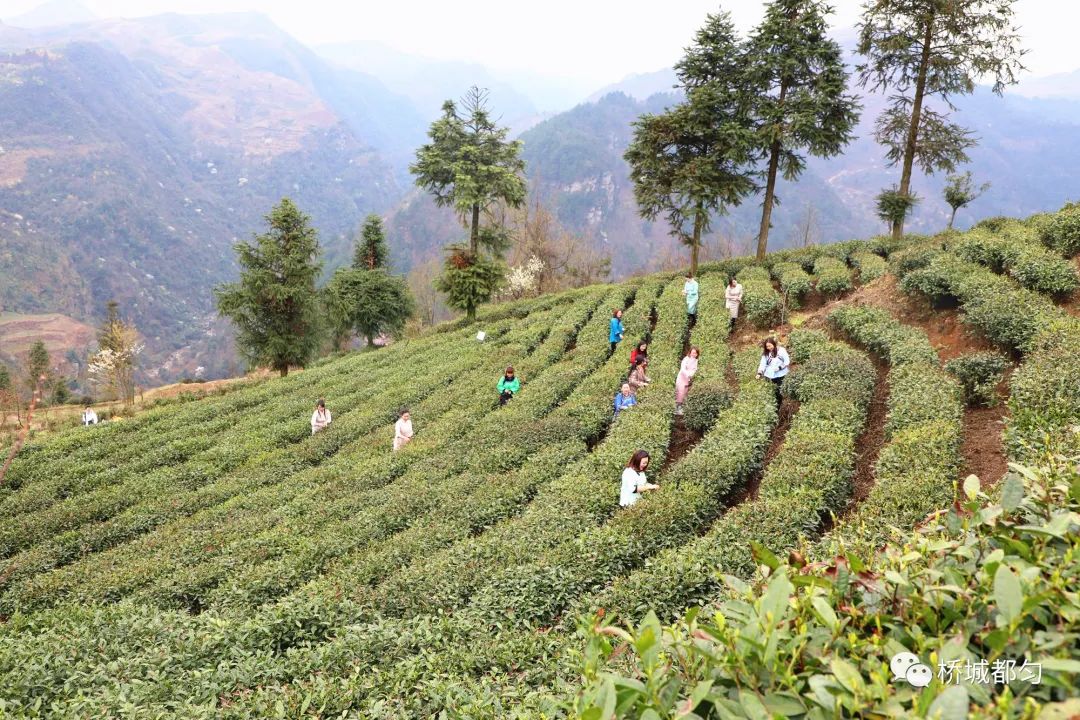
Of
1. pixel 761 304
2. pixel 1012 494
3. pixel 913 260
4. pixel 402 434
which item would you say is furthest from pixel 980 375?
pixel 402 434

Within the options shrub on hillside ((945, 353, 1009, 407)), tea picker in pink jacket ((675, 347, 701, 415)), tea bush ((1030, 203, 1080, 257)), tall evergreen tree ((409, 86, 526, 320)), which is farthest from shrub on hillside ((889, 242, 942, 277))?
tall evergreen tree ((409, 86, 526, 320))

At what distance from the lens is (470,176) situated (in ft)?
98.5

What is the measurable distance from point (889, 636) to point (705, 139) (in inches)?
1075

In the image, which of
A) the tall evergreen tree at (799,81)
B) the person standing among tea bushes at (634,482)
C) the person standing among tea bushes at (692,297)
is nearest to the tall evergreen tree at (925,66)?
the tall evergreen tree at (799,81)

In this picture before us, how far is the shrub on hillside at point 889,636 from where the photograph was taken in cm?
193

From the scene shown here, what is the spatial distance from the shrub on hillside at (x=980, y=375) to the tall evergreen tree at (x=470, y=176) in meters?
23.9

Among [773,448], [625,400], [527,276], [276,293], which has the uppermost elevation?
[527,276]

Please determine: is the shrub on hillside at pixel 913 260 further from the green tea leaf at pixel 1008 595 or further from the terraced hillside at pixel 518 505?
the green tea leaf at pixel 1008 595

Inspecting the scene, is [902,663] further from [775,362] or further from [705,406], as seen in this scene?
[775,362]

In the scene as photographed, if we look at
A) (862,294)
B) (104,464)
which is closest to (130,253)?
(104,464)

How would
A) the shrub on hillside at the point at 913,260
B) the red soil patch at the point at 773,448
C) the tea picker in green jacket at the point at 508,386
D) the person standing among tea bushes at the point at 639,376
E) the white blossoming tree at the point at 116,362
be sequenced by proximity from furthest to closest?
the white blossoming tree at the point at 116,362
the tea picker in green jacket at the point at 508,386
the shrub on hillside at the point at 913,260
the person standing among tea bushes at the point at 639,376
the red soil patch at the point at 773,448

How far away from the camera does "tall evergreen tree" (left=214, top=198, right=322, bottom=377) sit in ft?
107

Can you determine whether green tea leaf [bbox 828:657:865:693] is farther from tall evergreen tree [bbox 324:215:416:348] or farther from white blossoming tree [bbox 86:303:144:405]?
white blossoming tree [bbox 86:303:144:405]

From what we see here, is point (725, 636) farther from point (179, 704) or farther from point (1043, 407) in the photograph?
point (1043, 407)
